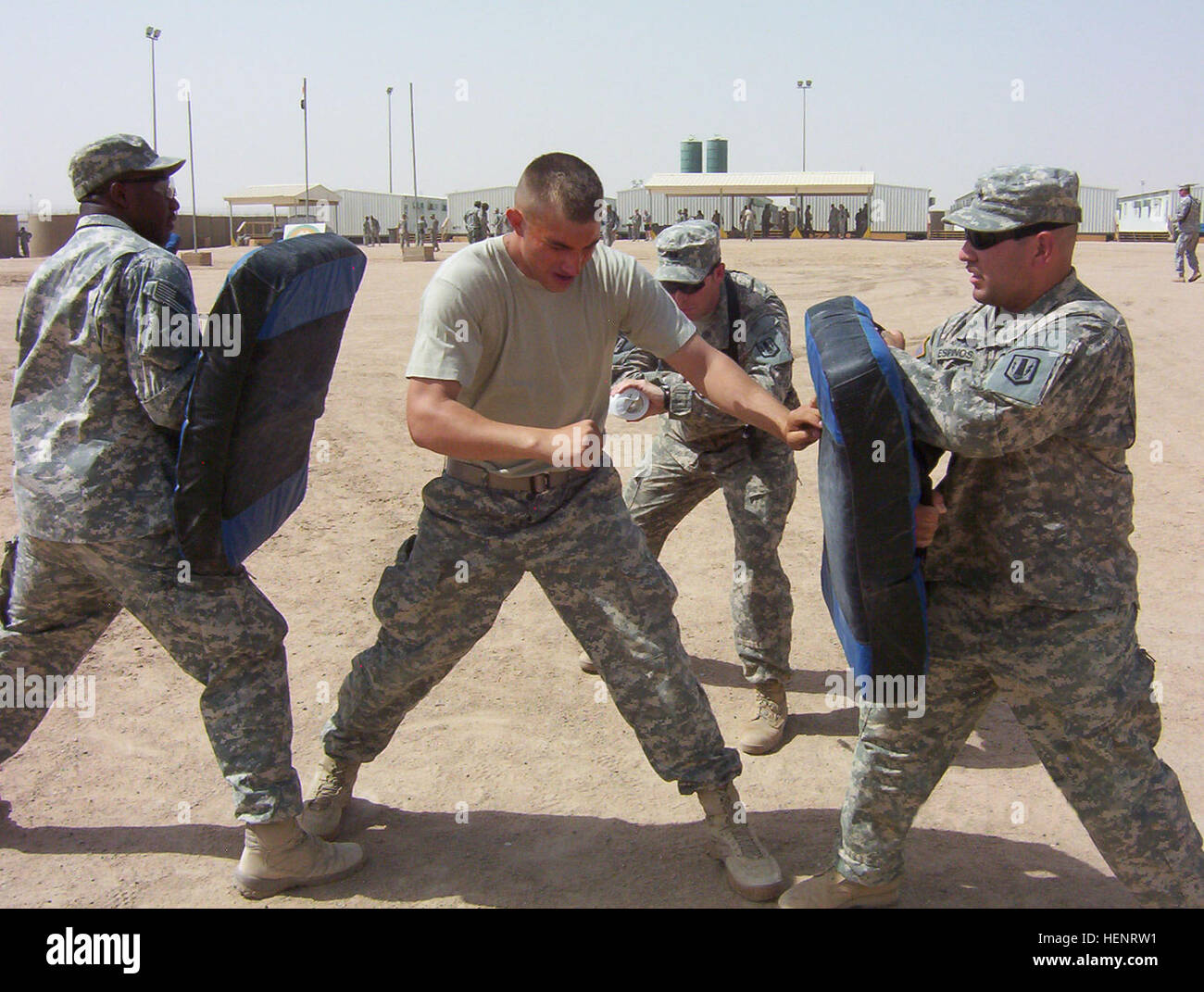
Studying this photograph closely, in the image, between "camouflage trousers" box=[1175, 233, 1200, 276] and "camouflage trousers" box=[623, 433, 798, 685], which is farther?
"camouflage trousers" box=[1175, 233, 1200, 276]

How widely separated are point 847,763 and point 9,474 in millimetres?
5563

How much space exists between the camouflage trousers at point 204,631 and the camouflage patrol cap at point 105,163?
1.11 m

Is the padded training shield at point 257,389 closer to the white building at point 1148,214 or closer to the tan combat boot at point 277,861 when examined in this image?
the tan combat boot at point 277,861

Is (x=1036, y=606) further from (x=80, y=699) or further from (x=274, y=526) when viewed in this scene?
(x=80, y=699)

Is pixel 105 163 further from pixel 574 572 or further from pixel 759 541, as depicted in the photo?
pixel 759 541

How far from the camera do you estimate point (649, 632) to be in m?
3.48

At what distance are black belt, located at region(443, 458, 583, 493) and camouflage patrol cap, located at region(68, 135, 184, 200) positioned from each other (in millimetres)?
→ 1360

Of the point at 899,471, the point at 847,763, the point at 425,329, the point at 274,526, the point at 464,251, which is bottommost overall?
the point at 847,763

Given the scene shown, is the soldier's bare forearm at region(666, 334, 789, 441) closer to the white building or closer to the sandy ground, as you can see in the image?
the sandy ground

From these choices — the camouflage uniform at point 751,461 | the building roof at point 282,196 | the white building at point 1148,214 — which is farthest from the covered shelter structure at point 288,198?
the camouflage uniform at point 751,461

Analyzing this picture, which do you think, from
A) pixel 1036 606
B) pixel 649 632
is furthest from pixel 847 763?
pixel 1036 606

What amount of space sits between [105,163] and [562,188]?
1.44 m

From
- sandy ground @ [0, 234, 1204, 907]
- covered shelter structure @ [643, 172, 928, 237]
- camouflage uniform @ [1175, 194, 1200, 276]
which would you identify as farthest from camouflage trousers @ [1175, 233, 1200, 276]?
covered shelter structure @ [643, 172, 928, 237]

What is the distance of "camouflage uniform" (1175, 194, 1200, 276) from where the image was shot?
18.0m
